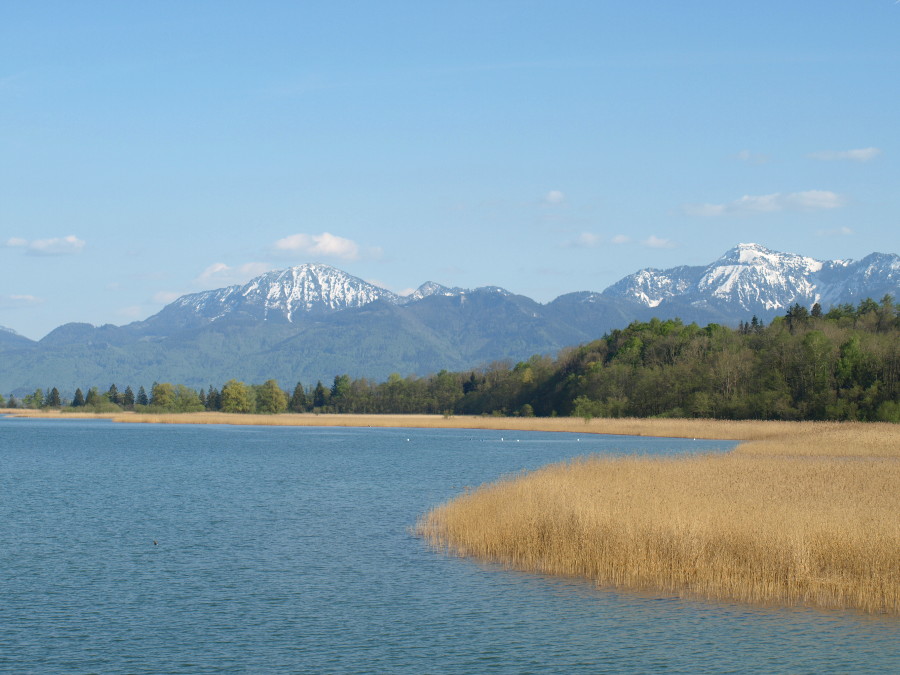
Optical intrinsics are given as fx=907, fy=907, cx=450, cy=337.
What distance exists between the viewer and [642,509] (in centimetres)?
2292

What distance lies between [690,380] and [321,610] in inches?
3468

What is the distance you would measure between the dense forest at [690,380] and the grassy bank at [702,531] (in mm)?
52990

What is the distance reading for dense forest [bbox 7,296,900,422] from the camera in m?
84.5

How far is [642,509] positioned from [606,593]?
14.5 feet

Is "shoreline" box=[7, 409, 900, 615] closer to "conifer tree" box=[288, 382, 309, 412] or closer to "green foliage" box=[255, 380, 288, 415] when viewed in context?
"green foliage" box=[255, 380, 288, 415]

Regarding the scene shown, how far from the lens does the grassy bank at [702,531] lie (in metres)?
18.3

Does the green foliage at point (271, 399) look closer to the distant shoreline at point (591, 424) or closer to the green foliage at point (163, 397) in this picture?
the green foliage at point (163, 397)

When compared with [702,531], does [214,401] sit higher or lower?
higher

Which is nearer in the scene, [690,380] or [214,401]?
[690,380]

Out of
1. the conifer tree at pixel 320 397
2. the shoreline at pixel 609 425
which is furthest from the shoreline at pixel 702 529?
the conifer tree at pixel 320 397

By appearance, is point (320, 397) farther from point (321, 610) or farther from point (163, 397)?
point (321, 610)

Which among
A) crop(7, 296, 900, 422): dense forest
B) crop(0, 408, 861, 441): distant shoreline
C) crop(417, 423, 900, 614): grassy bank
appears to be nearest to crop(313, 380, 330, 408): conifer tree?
crop(7, 296, 900, 422): dense forest

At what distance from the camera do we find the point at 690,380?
10081 cm

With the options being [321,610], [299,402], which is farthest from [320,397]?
[321,610]
